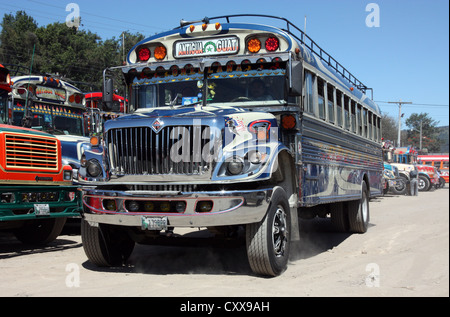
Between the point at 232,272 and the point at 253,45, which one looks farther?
the point at 253,45

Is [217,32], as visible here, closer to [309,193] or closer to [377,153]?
[309,193]

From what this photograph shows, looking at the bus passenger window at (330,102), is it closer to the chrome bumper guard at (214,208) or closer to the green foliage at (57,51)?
the chrome bumper guard at (214,208)

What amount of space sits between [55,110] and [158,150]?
5.29 meters

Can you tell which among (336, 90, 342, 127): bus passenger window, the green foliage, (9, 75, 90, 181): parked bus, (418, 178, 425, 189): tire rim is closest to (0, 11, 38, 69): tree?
the green foliage

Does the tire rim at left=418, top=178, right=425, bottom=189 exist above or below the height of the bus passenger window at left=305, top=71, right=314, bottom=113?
below

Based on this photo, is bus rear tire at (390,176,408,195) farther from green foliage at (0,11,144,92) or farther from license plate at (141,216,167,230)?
license plate at (141,216,167,230)

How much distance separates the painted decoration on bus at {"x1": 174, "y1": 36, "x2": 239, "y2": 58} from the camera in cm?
652

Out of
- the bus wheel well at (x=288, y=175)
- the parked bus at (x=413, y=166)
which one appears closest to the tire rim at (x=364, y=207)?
the bus wheel well at (x=288, y=175)

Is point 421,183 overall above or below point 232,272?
above

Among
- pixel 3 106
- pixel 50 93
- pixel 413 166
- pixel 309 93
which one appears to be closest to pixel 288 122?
pixel 309 93

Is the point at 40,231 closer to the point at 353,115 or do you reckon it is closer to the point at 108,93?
the point at 108,93

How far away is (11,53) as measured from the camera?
127 ft

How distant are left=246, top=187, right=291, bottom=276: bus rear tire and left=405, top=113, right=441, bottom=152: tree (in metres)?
77.6

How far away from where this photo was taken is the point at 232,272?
588 cm
